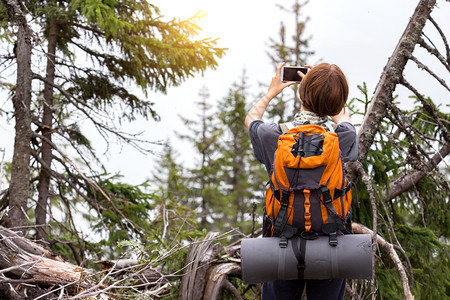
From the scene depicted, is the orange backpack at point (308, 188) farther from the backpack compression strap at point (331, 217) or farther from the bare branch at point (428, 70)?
the bare branch at point (428, 70)

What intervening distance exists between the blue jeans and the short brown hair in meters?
1.04

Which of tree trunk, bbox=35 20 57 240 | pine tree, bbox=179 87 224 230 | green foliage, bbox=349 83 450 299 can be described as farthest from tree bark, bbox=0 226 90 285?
pine tree, bbox=179 87 224 230

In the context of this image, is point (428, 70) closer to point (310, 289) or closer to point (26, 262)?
point (310, 289)

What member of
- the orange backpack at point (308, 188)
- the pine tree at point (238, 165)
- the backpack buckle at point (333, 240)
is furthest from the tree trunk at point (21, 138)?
the pine tree at point (238, 165)

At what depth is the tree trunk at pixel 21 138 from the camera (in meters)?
8.21

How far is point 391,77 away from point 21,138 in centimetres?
648

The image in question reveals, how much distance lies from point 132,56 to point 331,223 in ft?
25.2

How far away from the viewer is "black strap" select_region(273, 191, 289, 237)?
2.70 m

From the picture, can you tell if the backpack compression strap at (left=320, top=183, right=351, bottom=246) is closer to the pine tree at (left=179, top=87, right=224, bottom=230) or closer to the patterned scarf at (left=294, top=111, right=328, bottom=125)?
the patterned scarf at (left=294, top=111, right=328, bottom=125)

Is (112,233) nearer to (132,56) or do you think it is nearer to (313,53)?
(132,56)

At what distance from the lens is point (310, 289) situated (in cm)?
295

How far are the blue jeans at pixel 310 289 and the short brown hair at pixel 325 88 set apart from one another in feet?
3.41

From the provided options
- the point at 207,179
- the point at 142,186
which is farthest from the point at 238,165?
the point at 142,186

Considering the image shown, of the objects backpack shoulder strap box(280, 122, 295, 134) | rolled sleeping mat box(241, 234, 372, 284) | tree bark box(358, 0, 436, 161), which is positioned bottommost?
rolled sleeping mat box(241, 234, 372, 284)
